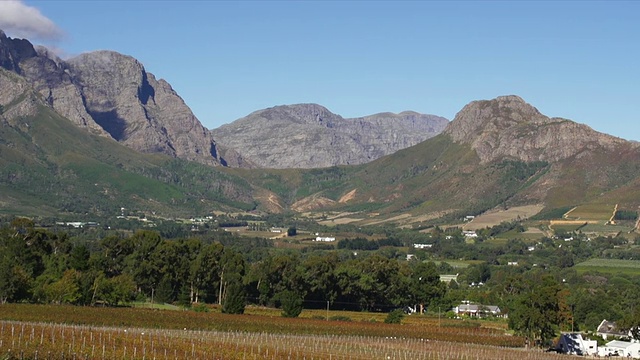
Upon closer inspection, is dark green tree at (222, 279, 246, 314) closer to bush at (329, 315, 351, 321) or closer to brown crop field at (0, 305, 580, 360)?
brown crop field at (0, 305, 580, 360)

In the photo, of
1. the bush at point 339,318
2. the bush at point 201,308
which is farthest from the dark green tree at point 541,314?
the bush at point 201,308

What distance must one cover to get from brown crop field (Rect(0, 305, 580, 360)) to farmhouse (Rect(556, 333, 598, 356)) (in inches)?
227

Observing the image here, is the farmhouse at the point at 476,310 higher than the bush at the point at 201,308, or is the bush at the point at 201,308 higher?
the farmhouse at the point at 476,310

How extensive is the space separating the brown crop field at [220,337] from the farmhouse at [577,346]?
5764 mm

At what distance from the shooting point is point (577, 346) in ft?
401

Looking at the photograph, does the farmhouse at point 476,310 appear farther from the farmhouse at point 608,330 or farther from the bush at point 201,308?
the bush at point 201,308

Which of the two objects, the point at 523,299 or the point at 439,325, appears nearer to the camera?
the point at 523,299

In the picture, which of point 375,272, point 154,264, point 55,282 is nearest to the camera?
point 55,282

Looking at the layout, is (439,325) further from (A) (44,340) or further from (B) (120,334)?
(A) (44,340)

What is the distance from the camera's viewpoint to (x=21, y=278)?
125 metres

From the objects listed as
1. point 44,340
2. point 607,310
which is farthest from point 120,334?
point 607,310

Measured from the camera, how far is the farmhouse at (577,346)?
398 feet

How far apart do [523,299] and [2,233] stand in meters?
82.5

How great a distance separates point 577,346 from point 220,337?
46.1 meters
